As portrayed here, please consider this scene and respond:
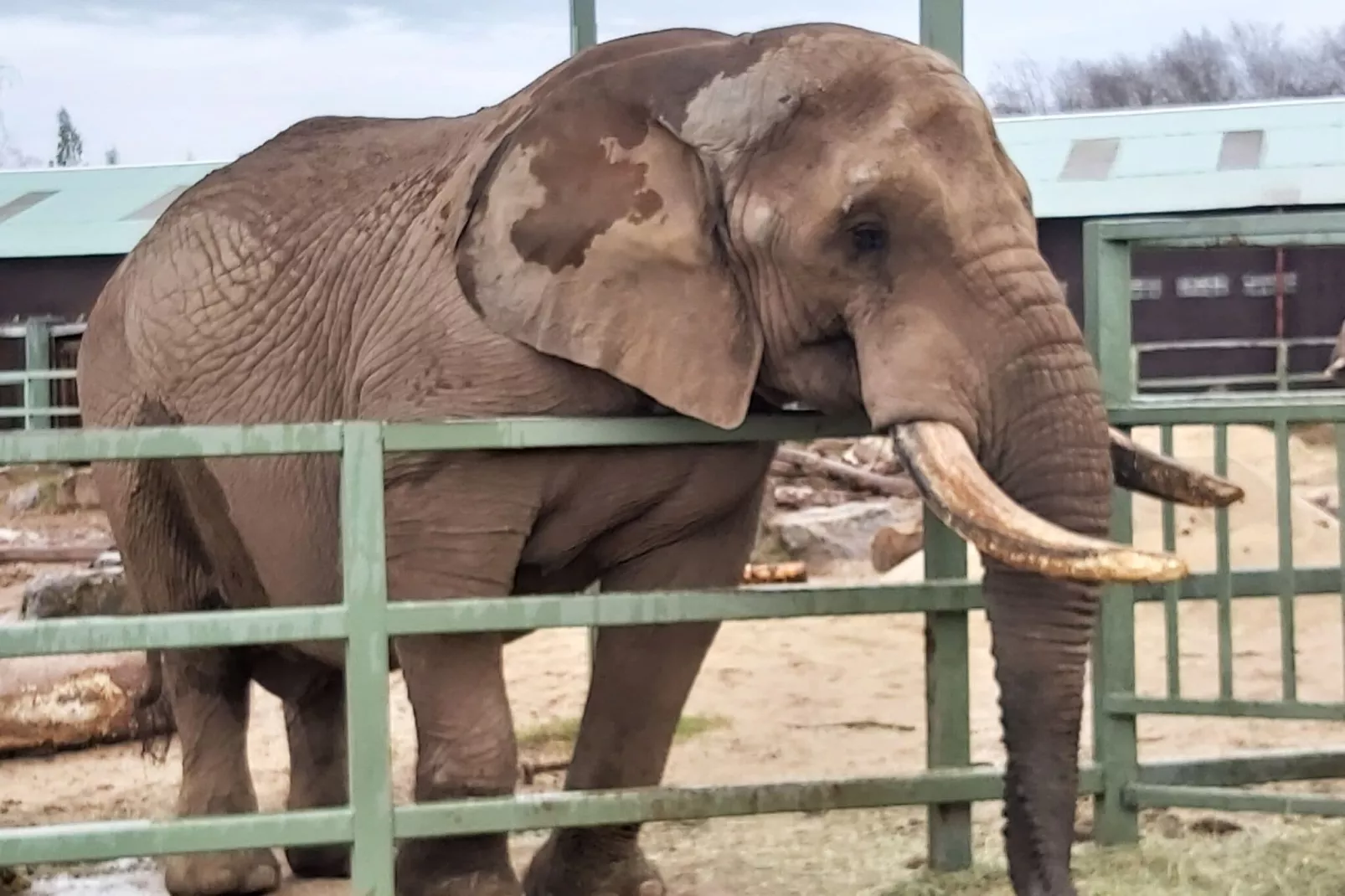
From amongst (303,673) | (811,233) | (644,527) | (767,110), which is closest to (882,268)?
(811,233)

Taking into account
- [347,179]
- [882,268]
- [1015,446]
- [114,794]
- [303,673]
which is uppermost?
[347,179]

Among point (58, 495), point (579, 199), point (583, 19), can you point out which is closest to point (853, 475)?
point (58, 495)

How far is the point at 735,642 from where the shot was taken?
358 inches

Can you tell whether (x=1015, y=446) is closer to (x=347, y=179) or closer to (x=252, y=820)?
(x=252, y=820)

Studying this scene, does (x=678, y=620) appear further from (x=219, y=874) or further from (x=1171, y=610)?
(x=219, y=874)

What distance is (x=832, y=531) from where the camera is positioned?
37.9ft

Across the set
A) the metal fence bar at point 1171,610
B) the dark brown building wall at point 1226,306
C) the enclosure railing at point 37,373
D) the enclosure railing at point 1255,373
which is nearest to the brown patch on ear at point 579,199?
the metal fence bar at point 1171,610

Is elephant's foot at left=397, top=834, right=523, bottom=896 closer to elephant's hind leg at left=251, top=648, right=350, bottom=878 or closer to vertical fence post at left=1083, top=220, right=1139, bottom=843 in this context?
elephant's hind leg at left=251, top=648, right=350, bottom=878

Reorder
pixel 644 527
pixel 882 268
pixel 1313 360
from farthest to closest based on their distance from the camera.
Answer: pixel 1313 360, pixel 644 527, pixel 882 268

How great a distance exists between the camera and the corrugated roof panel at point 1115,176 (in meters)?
16.9

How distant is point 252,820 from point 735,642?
5883mm

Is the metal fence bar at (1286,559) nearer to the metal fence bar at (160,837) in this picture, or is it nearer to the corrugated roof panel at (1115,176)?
the metal fence bar at (160,837)

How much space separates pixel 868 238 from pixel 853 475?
9.58 m

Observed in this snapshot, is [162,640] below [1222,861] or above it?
above
